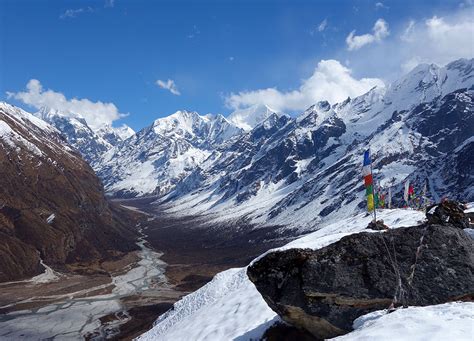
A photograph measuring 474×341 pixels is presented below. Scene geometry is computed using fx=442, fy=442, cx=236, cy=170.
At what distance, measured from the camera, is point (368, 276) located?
64.9 feet

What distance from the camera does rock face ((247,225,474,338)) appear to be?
1892 centimetres

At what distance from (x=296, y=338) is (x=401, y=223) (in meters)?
24.0

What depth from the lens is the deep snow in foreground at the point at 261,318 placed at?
14523mm

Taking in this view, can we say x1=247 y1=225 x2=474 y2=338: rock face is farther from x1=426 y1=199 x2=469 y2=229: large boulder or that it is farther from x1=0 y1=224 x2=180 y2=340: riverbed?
x1=0 y1=224 x2=180 y2=340: riverbed

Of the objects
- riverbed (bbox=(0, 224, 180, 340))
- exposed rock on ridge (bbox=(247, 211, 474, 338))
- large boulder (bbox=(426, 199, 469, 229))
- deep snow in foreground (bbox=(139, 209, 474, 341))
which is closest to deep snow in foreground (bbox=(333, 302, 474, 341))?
deep snow in foreground (bbox=(139, 209, 474, 341))

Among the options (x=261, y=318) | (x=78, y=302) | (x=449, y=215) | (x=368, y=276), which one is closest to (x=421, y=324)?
(x=368, y=276)

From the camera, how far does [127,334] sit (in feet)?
265

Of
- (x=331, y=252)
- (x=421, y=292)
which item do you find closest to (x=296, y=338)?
(x=331, y=252)

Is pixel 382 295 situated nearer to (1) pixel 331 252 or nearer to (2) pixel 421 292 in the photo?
(2) pixel 421 292

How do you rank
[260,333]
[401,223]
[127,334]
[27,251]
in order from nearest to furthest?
[260,333], [401,223], [127,334], [27,251]

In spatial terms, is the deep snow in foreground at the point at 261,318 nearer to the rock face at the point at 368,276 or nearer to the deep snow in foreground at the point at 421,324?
the deep snow in foreground at the point at 421,324

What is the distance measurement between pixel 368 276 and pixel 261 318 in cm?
893

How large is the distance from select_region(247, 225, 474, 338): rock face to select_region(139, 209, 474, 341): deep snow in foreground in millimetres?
1232

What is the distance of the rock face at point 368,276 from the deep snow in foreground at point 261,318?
1.23 metres
